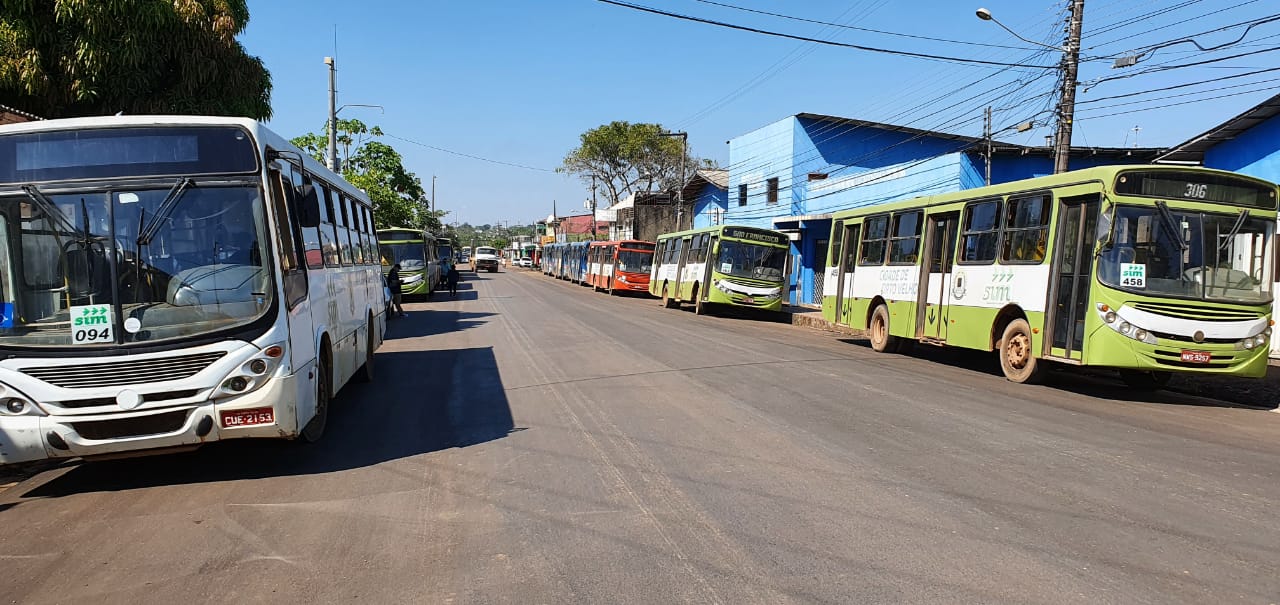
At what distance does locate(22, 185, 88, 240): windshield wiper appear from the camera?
18.6ft

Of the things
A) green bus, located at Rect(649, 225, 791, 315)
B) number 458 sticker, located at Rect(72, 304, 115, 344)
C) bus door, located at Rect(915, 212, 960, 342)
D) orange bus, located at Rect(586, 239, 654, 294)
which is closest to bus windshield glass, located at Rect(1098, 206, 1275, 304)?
bus door, located at Rect(915, 212, 960, 342)

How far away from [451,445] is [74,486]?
2.87m

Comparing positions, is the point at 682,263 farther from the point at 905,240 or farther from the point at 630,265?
the point at 905,240

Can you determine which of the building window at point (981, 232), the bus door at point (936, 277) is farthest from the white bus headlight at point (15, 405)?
the bus door at point (936, 277)

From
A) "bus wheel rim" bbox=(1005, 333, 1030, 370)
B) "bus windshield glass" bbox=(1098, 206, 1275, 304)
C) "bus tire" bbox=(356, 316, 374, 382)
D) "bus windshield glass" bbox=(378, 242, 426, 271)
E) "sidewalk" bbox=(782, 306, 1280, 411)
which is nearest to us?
"bus windshield glass" bbox=(1098, 206, 1275, 304)

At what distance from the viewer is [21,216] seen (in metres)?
5.70

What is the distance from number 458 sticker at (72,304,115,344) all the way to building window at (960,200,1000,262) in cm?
1128

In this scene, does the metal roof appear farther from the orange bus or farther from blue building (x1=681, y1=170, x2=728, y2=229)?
blue building (x1=681, y1=170, x2=728, y2=229)

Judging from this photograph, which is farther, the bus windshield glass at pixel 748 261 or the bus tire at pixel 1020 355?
the bus windshield glass at pixel 748 261

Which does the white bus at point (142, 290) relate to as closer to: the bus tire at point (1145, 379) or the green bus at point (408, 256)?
the bus tire at point (1145, 379)

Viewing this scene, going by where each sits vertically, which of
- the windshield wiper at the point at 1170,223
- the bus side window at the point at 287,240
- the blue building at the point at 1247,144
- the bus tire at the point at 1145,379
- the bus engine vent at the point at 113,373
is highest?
the blue building at the point at 1247,144

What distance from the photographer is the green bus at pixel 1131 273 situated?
30.9 ft

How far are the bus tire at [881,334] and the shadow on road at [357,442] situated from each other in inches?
320

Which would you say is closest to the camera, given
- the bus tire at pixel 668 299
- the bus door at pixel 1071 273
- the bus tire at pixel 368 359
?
the bus door at pixel 1071 273
